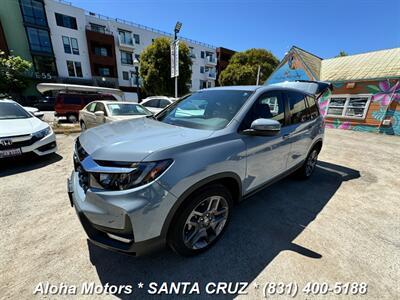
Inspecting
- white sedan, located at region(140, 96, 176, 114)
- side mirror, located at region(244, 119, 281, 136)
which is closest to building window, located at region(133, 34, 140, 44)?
white sedan, located at region(140, 96, 176, 114)

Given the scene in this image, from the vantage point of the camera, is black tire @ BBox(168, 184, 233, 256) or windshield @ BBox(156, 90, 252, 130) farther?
windshield @ BBox(156, 90, 252, 130)

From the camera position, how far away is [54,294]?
5.43ft

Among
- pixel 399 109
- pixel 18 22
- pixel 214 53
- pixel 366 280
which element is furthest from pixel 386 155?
pixel 214 53

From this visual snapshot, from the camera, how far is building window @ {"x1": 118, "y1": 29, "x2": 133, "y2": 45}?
2759cm

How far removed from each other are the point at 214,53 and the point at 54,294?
138 feet

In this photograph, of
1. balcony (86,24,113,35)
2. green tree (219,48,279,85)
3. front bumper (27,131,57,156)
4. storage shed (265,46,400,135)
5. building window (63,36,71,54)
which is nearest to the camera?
front bumper (27,131,57,156)

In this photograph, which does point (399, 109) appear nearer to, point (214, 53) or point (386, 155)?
point (386, 155)

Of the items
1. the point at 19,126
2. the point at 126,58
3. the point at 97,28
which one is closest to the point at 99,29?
the point at 97,28

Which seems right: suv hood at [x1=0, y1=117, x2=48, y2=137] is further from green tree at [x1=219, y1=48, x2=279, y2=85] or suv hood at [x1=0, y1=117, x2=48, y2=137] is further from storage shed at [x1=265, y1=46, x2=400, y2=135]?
green tree at [x1=219, y1=48, x2=279, y2=85]

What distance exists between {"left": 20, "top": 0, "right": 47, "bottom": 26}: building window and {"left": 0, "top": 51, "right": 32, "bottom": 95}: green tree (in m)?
6.81

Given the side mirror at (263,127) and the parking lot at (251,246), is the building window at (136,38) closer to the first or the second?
the parking lot at (251,246)

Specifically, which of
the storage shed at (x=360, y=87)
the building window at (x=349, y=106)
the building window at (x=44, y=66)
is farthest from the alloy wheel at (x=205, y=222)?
the building window at (x=44, y=66)

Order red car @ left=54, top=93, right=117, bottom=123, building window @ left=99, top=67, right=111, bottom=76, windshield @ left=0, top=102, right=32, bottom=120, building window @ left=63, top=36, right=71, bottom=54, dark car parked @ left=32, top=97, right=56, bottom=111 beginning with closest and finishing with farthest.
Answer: windshield @ left=0, top=102, right=32, bottom=120
red car @ left=54, top=93, right=117, bottom=123
dark car parked @ left=32, top=97, right=56, bottom=111
building window @ left=63, top=36, right=71, bottom=54
building window @ left=99, top=67, right=111, bottom=76

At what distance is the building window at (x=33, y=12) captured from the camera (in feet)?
69.2
